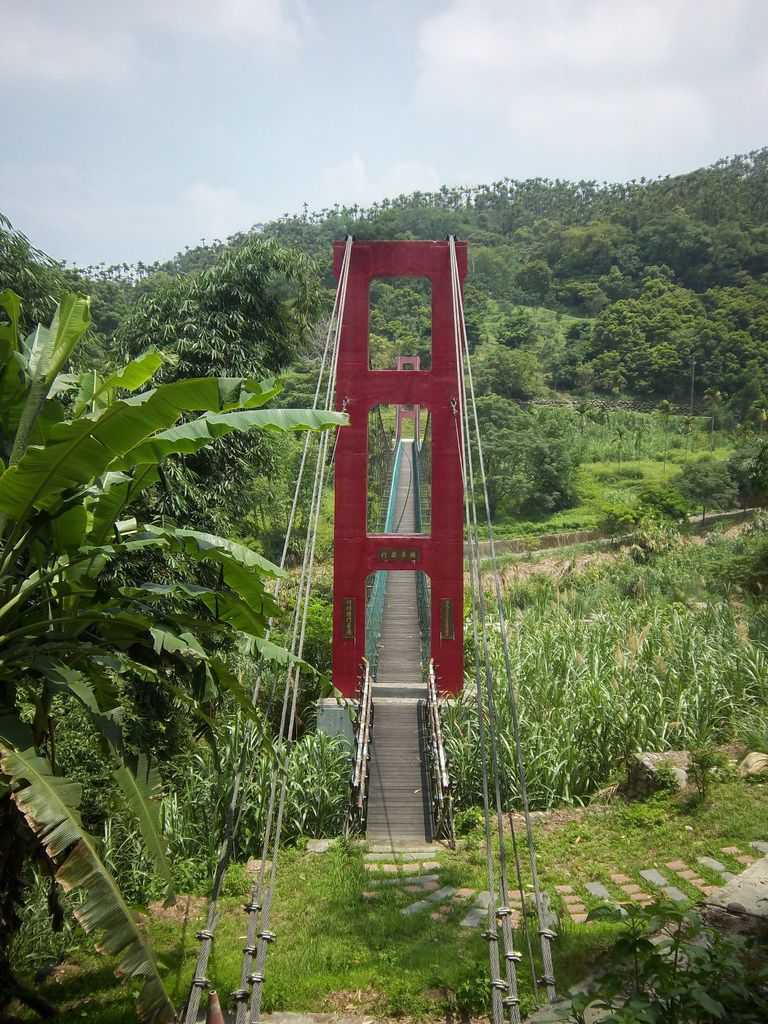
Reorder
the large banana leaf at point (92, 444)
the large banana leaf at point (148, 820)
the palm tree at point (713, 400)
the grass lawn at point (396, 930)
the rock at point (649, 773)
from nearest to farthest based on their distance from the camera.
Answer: the large banana leaf at point (92, 444) < the large banana leaf at point (148, 820) < the grass lawn at point (396, 930) < the rock at point (649, 773) < the palm tree at point (713, 400)

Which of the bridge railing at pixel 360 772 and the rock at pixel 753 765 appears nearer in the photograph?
the rock at pixel 753 765

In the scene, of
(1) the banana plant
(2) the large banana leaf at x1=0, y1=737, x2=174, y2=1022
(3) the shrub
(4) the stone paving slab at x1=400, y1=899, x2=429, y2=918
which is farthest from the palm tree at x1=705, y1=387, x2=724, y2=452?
(2) the large banana leaf at x1=0, y1=737, x2=174, y2=1022

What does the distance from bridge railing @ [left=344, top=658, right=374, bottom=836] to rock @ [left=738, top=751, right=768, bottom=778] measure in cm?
261

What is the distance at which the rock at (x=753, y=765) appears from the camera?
230 inches

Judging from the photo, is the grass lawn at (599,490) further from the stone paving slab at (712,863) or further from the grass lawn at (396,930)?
the stone paving slab at (712,863)

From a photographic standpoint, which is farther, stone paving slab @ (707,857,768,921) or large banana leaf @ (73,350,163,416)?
stone paving slab @ (707,857,768,921)

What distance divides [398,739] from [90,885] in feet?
16.6

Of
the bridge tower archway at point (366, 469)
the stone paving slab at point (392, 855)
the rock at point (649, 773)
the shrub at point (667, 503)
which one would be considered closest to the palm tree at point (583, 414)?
the shrub at point (667, 503)

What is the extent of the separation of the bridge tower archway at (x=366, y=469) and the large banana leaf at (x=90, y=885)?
17.9 feet

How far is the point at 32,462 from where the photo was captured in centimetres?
258

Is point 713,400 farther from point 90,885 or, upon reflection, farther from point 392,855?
point 90,885

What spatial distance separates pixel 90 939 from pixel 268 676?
3.79 meters

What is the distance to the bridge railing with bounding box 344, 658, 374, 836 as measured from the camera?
6.07m

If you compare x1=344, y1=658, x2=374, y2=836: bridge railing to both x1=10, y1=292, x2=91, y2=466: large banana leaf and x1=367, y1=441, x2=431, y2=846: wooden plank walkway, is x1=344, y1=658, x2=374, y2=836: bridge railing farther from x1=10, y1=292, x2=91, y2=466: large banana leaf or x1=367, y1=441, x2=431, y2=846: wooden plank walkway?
x1=10, y1=292, x2=91, y2=466: large banana leaf
